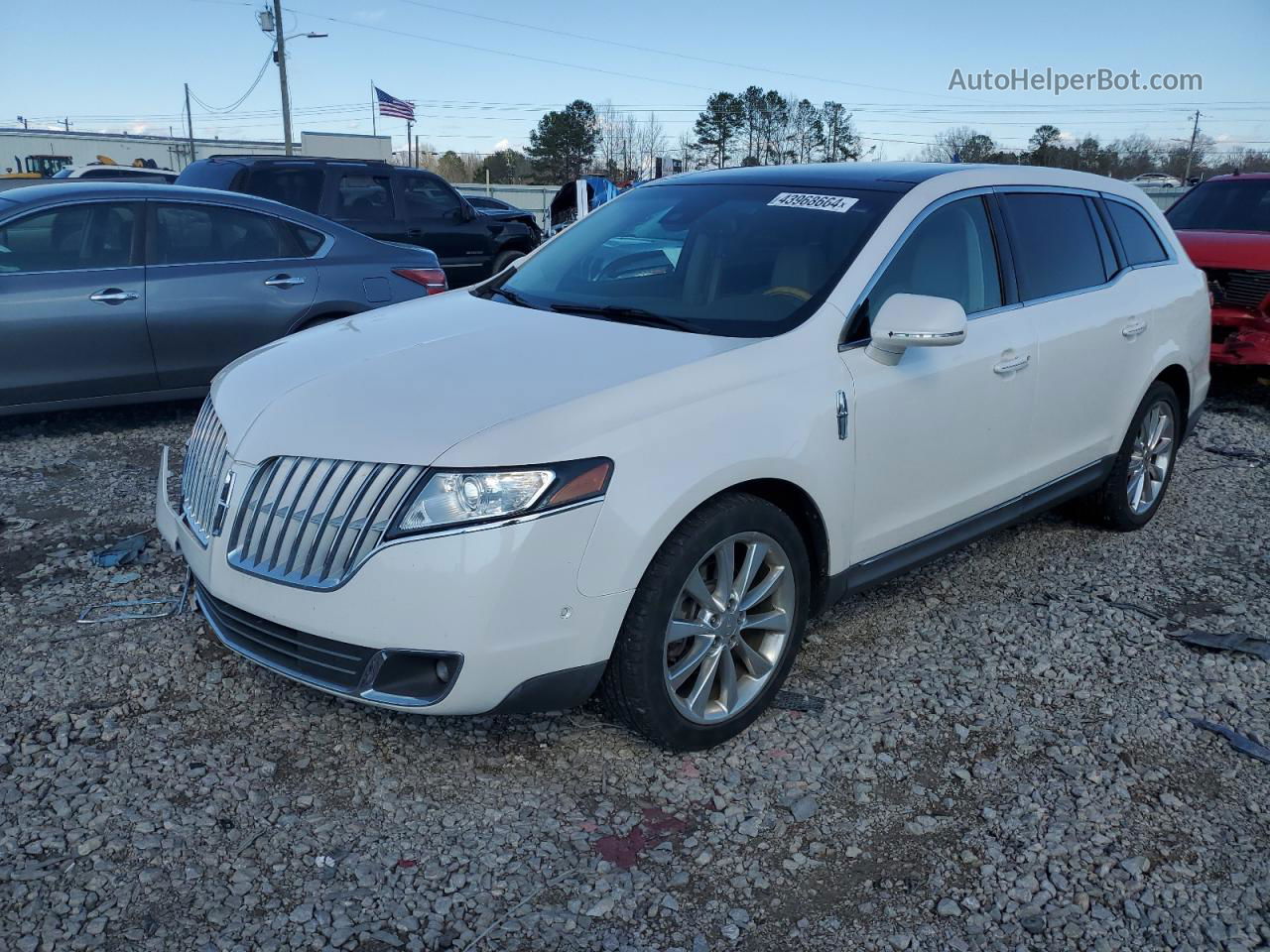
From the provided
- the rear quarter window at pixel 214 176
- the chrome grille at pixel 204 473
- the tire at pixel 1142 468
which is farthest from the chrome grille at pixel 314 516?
the rear quarter window at pixel 214 176

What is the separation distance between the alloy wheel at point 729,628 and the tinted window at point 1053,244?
70.8 inches

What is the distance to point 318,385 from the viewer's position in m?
3.12

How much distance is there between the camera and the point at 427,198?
1187cm

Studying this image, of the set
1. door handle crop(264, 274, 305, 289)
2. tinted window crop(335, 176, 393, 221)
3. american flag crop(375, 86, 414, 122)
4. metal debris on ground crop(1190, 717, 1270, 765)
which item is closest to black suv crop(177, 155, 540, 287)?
tinted window crop(335, 176, 393, 221)

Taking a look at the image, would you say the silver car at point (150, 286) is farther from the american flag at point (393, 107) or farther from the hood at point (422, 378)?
the american flag at point (393, 107)

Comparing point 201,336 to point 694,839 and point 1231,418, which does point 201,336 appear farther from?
point 1231,418

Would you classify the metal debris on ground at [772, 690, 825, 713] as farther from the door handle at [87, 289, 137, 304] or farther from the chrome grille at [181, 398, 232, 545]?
the door handle at [87, 289, 137, 304]

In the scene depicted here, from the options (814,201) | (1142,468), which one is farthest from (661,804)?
(1142,468)

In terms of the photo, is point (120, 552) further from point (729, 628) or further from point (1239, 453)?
point (1239, 453)

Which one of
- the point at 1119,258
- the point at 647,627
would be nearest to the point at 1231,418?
the point at 1119,258

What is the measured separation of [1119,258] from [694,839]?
353cm

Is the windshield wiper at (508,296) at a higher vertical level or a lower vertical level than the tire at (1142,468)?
higher

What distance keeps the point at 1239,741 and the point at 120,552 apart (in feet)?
14.5

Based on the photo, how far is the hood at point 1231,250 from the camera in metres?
8.05
